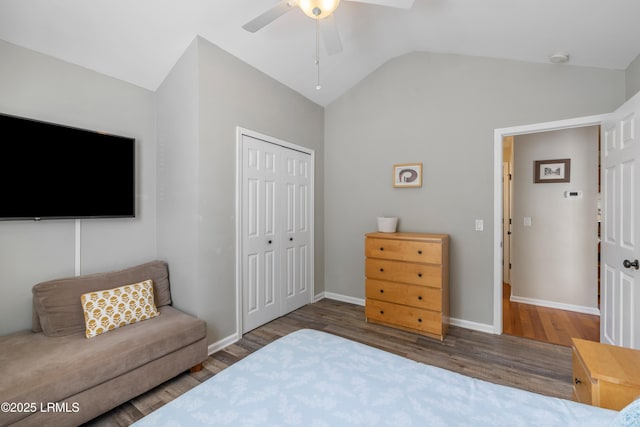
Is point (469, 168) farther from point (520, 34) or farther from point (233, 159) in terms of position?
point (233, 159)

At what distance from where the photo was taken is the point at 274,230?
3195 millimetres

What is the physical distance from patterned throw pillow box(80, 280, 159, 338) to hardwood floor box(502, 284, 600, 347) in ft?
11.3

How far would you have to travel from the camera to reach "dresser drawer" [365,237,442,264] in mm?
2709

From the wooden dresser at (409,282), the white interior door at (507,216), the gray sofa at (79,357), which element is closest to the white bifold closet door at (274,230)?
the gray sofa at (79,357)

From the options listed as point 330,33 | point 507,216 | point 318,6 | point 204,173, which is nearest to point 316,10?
point 318,6

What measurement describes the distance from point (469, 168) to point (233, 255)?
2.60 metres

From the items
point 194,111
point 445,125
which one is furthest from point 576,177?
point 194,111

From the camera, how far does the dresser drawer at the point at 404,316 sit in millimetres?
2725

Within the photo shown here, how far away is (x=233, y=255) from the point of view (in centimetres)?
271

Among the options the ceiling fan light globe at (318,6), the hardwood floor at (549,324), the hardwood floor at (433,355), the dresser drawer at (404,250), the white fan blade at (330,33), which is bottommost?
the hardwood floor at (433,355)

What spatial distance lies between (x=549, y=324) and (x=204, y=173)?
3914 mm

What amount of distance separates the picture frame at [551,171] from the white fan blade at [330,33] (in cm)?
310

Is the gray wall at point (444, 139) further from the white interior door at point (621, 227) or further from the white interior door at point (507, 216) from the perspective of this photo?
the white interior door at point (507, 216)

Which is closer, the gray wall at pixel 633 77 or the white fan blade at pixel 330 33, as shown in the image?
the white fan blade at pixel 330 33
